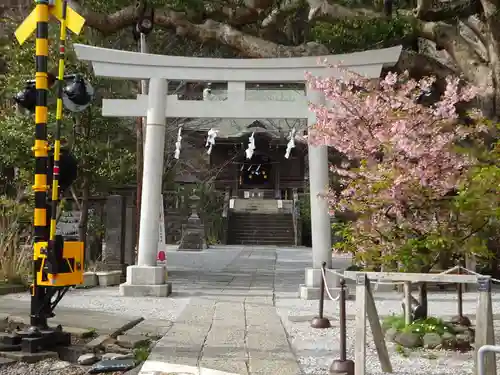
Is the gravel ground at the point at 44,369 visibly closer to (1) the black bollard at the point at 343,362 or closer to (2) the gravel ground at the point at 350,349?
(2) the gravel ground at the point at 350,349

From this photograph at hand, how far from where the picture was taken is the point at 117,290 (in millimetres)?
11242

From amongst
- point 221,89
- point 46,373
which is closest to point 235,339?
point 46,373

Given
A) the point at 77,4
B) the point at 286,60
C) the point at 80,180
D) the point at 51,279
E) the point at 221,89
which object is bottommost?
the point at 51,279

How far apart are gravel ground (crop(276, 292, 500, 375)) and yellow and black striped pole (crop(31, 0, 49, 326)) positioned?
9.16ft

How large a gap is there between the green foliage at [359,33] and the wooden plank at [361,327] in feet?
22.1

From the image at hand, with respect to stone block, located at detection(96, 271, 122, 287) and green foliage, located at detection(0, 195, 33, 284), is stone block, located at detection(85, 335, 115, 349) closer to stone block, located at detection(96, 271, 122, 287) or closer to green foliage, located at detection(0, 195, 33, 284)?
green foliage, located at detection(0, 195, 33, 284)

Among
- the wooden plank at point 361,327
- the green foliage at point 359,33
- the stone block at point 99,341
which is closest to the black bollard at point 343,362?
the wooden plank at point 361,327

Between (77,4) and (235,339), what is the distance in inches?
345

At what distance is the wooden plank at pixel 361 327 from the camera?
15.0 feet

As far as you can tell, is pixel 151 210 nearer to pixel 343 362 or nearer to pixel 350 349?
pixel 350 349

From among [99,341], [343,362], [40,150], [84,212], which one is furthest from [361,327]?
[84,212]

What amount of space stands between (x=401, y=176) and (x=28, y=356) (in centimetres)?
424

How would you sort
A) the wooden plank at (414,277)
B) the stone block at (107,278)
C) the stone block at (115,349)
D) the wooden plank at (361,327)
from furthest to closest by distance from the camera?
the stone block at (107,278) → the stone block at (115,349) → the wooden plank at (414,277) → the wooden plank at (361,327)

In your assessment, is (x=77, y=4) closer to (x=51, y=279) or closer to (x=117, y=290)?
(x=117, y=290)
